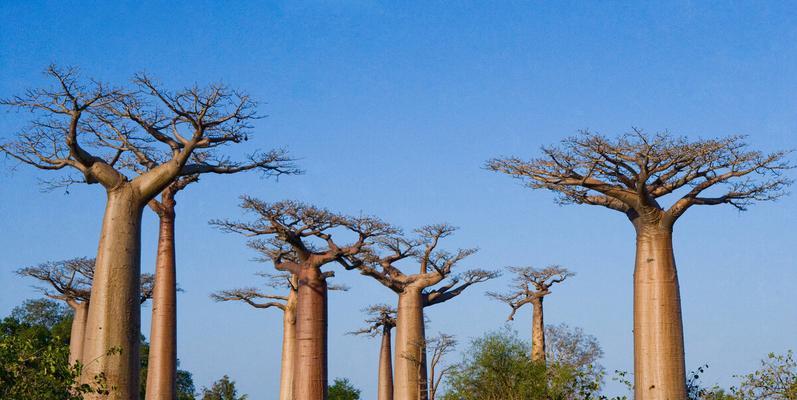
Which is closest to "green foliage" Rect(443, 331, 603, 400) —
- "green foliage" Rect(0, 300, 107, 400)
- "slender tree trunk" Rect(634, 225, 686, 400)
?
"slender tree trunk" Rect(634, 225, 686, 400)

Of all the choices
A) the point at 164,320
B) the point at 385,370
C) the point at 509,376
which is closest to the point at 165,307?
the point at 164,320

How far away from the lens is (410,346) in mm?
22922

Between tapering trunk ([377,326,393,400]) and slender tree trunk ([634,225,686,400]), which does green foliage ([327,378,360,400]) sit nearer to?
tapering trunk ([377,326,393,400])

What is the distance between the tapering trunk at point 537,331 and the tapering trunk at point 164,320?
29.0 feet

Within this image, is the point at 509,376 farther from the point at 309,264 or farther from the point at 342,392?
the point at 342,392

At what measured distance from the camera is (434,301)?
77.6 ft

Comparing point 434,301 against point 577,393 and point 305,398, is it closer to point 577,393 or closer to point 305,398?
point 305,398

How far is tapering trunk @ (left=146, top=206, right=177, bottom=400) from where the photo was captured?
16625 mm

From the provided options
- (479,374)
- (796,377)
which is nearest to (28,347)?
(796,377)

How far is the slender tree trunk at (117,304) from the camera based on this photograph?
980 cm

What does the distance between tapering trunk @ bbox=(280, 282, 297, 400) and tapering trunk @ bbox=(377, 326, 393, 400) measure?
466 centimetres

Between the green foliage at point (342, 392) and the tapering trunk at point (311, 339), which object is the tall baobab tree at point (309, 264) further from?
the green foliage at point (342, 392)

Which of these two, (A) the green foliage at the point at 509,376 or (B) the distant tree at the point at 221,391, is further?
(B) the distant tree at the point at 221,391

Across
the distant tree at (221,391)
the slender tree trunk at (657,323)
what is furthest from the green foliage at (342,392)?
the slender tree trunk at (657,323)
